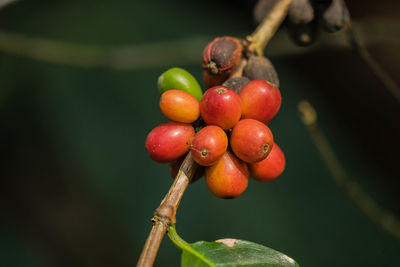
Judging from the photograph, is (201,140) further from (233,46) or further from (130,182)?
(130,182)

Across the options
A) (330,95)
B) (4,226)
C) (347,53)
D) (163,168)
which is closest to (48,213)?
(4,226)

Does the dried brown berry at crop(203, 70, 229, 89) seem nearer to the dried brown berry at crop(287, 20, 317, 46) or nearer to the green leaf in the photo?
the dried brown berry at crop(287, 20, 317, 46)

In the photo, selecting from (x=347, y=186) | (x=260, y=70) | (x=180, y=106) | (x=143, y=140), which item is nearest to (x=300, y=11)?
(x=260, y=70)

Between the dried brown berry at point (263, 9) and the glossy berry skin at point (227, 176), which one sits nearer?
the glossy berry skin at point (227, 176)

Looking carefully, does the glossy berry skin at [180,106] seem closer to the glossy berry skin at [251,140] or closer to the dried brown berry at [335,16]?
the glossy berry skin at [251,140]

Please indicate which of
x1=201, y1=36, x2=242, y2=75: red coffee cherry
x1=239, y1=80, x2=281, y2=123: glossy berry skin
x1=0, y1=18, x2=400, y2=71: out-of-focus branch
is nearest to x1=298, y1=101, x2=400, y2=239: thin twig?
x1=0, y1=18, x2=400, y2=71: out-of-focus branch

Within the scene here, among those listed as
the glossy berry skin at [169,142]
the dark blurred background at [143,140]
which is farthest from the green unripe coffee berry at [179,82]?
the dark blurred background at [143,140]
